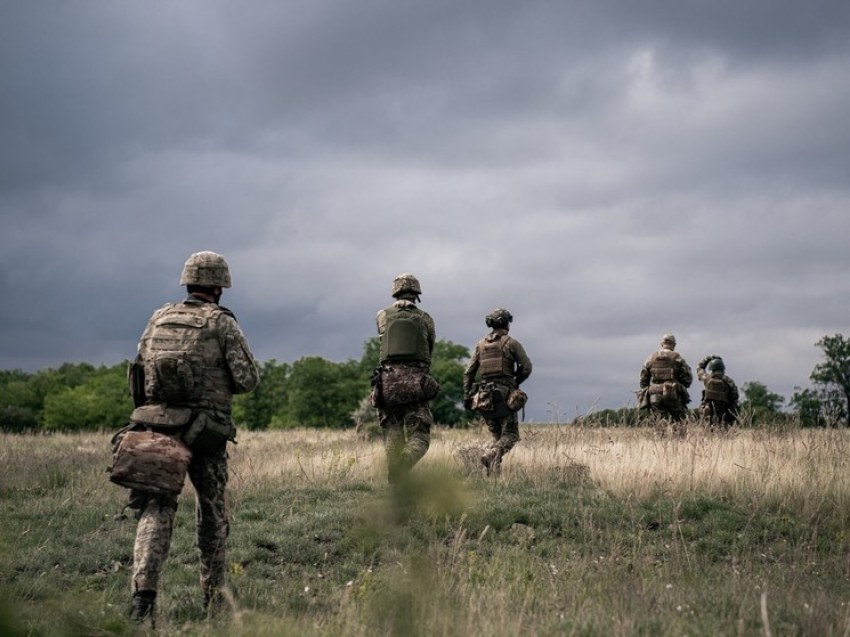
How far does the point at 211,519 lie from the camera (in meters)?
6.73

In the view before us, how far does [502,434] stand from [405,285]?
3204 millimetres

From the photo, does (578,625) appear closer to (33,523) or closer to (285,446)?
(33,523)

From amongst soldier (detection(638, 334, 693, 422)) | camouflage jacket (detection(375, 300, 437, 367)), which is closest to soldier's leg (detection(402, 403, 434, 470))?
camouflage jacket (detection(375, 300, 437, 367))

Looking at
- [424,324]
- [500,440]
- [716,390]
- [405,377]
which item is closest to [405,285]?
[424,324]

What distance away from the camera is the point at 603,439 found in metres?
13.6

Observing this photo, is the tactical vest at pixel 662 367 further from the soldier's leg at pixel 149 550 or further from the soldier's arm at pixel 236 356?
the soldier's leg at pixel 149 550

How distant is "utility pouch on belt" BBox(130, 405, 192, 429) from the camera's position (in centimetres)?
662

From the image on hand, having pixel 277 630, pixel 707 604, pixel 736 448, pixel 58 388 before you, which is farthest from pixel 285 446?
pixel 58 388

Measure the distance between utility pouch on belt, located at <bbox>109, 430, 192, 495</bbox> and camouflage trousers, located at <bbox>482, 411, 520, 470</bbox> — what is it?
6933 millimetres

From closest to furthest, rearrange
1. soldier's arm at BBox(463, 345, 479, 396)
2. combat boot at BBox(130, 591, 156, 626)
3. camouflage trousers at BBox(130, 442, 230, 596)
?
combat boot at BBox(130, 591, 156, 626)
camouflage trousers at BBox(130, 442, 230, 596)
soldier's arm at BBox(463, 345, 479, 396)

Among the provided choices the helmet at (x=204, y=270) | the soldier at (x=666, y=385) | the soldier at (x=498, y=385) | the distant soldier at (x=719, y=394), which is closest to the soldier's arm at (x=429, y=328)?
the soldier at (x=498, y=385)

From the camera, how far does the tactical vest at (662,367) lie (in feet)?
59.5

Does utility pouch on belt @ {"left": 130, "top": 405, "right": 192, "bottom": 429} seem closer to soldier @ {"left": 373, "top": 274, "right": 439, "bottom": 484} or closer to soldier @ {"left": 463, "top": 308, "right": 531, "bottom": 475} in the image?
soldier @ {"left": 373, "top": 274, "right": 439, "bottom": 484}

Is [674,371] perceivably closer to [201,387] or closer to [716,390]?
[716,390]
